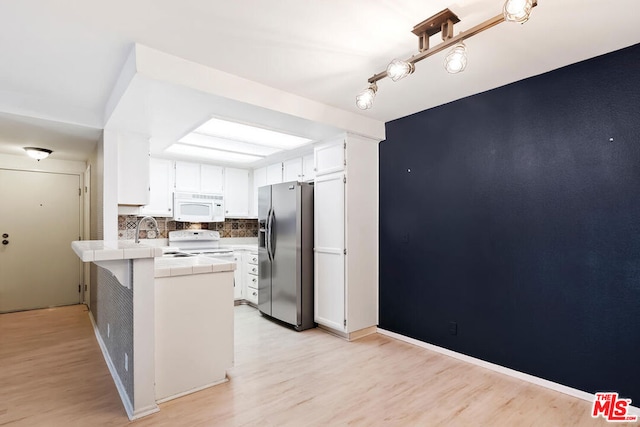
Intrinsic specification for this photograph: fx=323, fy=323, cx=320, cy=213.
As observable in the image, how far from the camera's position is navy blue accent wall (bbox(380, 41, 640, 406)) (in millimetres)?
2209

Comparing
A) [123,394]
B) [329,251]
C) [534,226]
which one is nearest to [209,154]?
[329,251]

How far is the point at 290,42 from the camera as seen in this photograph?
212 centimetres

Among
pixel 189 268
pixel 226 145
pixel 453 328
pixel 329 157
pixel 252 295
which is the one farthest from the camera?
pixel 252 295

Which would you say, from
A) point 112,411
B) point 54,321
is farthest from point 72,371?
point 54,321

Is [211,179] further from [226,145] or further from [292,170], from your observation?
[292,170]

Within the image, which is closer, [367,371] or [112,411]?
[112,411]

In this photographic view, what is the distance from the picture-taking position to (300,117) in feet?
9.83

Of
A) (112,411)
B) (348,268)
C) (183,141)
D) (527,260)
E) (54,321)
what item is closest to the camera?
(112,411)

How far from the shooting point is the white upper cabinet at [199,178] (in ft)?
16.2

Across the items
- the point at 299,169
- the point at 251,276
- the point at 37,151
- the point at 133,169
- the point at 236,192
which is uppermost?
the point at 37,151

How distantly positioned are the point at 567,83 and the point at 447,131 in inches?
38.3

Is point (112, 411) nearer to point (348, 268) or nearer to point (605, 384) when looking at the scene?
point (348, 268)

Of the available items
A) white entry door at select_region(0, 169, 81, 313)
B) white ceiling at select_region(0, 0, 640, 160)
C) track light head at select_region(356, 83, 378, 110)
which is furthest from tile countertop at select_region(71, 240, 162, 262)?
white entry door at select_region(0, 169, 81, 313)

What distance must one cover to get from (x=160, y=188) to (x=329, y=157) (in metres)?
2.66
